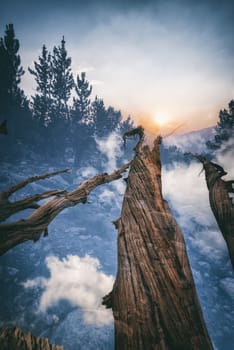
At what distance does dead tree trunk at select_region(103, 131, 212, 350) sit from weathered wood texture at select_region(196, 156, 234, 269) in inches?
46.3

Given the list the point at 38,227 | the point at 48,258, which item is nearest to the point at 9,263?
the point at 48,258

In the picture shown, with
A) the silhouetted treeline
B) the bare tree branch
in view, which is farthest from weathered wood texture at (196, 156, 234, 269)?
the silhouetted treeline

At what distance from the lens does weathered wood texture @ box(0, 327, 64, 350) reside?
1315 mm

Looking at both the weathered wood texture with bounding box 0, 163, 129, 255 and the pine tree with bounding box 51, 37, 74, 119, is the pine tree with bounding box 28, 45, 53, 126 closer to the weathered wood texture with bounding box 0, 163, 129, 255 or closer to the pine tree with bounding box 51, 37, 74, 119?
the pine tree with bounding box 51, 37, 74, 119

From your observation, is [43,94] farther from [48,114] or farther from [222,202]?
[222,202]

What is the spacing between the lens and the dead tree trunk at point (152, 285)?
168 centimetres

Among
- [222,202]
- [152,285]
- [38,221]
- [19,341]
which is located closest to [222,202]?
[222,202]

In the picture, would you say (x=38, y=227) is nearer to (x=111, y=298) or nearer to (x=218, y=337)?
(x=111, y=298)

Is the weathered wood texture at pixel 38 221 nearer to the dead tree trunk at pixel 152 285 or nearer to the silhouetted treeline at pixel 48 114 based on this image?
the dead tree trunk at pixel 152 285

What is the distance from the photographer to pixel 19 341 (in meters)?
1.35

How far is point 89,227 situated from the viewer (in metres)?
38.5

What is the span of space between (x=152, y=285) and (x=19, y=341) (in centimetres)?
121

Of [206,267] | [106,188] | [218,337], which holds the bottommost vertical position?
[218,337]

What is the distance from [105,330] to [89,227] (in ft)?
54.7
